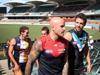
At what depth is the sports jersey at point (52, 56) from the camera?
12.7 ft

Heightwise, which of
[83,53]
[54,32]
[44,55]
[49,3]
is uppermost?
[54,32]

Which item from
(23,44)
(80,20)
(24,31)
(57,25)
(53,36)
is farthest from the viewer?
(23,44)

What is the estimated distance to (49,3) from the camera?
74875mm

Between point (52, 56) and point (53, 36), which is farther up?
point (53, 36)

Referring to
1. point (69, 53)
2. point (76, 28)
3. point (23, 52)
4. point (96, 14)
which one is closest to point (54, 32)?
point (69, 53)

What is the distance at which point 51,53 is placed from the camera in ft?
12.8

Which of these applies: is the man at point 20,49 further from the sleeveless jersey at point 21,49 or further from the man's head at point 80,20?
the man's head at point 80,20

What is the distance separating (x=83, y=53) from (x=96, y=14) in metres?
50.1

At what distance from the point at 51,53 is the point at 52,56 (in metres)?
0.04

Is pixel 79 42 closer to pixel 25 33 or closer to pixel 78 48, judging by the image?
pixel 78 48

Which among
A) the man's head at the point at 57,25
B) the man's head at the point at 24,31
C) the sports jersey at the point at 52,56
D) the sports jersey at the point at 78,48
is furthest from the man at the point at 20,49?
the man's head at the point at 57,25

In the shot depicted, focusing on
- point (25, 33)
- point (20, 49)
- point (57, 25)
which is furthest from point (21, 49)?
point (57, 25)

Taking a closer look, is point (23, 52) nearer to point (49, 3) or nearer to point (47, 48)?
point (47, 48)

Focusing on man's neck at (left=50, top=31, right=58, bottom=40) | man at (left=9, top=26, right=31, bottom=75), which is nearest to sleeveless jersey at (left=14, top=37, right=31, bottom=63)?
man at (left=9, top=26, right=31, bottom=75)
